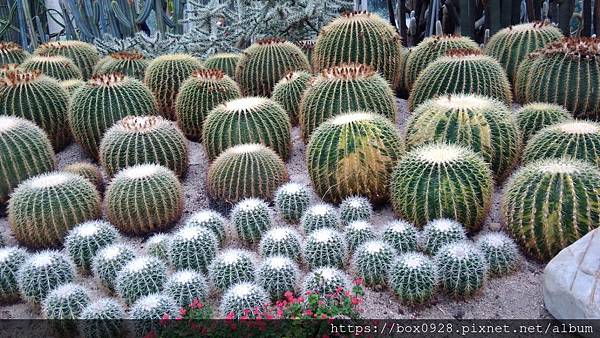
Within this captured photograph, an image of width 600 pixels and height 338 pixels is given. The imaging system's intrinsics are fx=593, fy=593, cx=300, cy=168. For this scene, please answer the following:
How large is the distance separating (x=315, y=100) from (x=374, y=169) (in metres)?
0.96

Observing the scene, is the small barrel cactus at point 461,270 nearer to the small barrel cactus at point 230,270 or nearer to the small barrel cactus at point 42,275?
the small barrel cactus at point 230,270

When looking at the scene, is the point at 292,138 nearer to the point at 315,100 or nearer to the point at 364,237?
the point at 315,100

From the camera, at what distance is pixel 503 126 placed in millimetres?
4098

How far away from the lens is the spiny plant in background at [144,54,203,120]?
5.79 metres

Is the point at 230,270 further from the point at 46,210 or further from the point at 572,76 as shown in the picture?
the point at 572,76

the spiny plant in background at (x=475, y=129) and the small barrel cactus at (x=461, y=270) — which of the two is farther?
the spiny plant in background at (x=475, y=129)

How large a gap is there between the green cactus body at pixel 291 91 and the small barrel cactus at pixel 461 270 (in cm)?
250

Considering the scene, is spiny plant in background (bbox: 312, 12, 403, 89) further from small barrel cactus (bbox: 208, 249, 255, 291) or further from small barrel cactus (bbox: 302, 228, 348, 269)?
small barrel cactus (bbox: 208, 249, 255, 291)

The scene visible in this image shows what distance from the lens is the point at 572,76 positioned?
15.6ft

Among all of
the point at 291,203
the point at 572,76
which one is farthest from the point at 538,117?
the point at 291,203

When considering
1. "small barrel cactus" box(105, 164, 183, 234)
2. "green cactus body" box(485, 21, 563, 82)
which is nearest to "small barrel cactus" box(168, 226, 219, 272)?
"small barrel cactus" box(105, 164, 183, 234)

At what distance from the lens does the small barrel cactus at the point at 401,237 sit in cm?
345

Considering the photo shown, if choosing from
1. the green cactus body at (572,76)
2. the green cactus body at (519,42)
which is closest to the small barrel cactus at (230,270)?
the green cactus body at (572,76)

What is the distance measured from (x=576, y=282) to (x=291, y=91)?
10.3 feet
